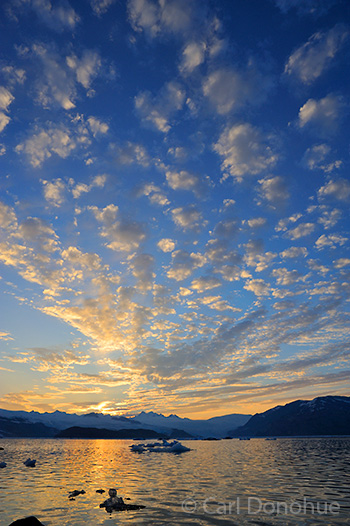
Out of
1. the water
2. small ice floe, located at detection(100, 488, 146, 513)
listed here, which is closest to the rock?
the water

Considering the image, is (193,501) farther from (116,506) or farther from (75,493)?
(75,493)

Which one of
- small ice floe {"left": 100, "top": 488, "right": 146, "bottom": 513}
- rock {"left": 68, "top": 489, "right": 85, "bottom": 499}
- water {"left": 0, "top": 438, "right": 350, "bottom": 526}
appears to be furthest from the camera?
rock {"left": 68, "top": 489, "right": 85, "bottom": 499}

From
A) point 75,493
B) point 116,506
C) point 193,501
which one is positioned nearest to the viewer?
point 116,506

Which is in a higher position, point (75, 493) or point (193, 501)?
point (193, 501)

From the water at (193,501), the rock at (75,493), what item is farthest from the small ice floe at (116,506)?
the rock at (75,493)

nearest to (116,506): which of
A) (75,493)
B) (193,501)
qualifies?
(193,501)

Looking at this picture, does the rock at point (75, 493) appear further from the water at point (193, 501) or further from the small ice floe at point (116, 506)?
the small ice floe at point (116, 506)

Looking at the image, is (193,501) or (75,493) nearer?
(193,501)

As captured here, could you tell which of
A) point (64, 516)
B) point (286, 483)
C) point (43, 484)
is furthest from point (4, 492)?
point (286, 483)

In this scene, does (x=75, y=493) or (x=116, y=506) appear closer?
(x=116, y=506)

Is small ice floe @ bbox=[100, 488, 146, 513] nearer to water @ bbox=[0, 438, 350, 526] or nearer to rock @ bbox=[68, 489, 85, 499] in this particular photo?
water @ bbox=[0, 438, 350, 526]

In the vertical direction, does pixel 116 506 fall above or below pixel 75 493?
above

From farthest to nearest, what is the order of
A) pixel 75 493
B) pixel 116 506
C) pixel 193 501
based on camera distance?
pixel 75 493, pixel 193 501, pixel 116 506

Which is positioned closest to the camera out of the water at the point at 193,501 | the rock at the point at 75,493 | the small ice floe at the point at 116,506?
the water at the point at 193,501
